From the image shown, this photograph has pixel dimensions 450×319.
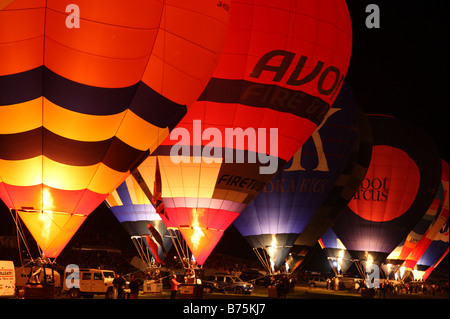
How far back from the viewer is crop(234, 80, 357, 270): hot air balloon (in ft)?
66.7

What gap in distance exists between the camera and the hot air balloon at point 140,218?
20812mm

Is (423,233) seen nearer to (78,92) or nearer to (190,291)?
(190,291)

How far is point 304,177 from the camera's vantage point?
2077 cm

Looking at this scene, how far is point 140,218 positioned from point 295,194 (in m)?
4.16

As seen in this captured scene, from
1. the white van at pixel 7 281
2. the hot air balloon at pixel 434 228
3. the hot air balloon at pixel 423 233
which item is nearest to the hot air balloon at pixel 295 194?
the white van at pixel 7 281

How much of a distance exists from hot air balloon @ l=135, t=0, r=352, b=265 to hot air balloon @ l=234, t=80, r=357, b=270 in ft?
12.2

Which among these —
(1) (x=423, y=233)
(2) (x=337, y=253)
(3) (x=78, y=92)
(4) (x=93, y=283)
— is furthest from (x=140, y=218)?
(1) (x=423, y=233)

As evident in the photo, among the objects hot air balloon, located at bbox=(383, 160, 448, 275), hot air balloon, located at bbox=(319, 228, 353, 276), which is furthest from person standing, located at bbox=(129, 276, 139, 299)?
hot air balloon, located at bbox=(383, 160, 448, 275)

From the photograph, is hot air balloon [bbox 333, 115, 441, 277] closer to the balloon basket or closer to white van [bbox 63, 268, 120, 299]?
white van [bbox 63, 268, 120, 299]

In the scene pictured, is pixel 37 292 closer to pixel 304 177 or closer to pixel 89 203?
pixel 89 203

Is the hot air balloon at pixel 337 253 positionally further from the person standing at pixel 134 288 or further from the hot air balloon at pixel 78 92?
the hot air balloon at pixel 78 92

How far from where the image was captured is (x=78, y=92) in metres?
10.9
